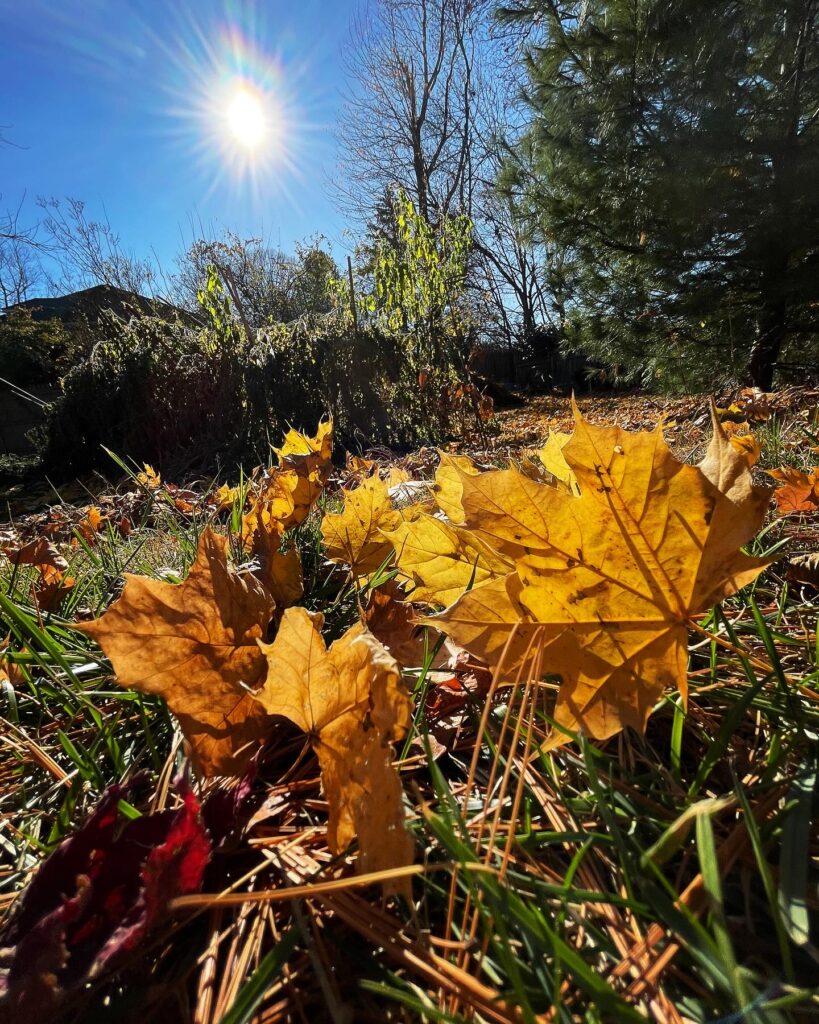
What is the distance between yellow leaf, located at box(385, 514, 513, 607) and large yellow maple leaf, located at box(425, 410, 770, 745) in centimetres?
20

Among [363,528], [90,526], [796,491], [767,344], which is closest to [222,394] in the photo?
[90,526]

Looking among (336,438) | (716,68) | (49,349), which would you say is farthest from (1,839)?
(49,349)

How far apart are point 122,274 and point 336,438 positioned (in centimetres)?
1452

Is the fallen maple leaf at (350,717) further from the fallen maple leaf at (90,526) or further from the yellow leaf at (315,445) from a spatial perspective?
the fallen maple leaf at (90,526)

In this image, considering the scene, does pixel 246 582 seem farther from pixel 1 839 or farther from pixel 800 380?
pixel 800 380

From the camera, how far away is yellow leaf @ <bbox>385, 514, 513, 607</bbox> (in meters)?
0.73

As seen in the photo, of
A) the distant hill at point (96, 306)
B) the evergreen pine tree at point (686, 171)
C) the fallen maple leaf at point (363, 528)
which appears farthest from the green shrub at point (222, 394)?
the fallen maple leaf at point (363, 528)

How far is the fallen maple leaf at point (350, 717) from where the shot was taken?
0.40 m

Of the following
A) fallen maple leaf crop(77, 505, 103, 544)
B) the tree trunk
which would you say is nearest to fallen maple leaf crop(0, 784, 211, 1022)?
fallen maple leaf crop(77, 505, 103, 544)

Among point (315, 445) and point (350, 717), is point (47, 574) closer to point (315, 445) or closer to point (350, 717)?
point (315, 445)

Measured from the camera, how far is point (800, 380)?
16.5 ft

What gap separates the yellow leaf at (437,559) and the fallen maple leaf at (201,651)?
224 mm

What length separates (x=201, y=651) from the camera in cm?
59

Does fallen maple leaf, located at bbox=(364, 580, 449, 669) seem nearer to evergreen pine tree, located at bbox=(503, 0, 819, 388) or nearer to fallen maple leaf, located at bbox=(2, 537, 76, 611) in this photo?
fallen maple leaf, located at bbox=(2, 537, 76, 611)
